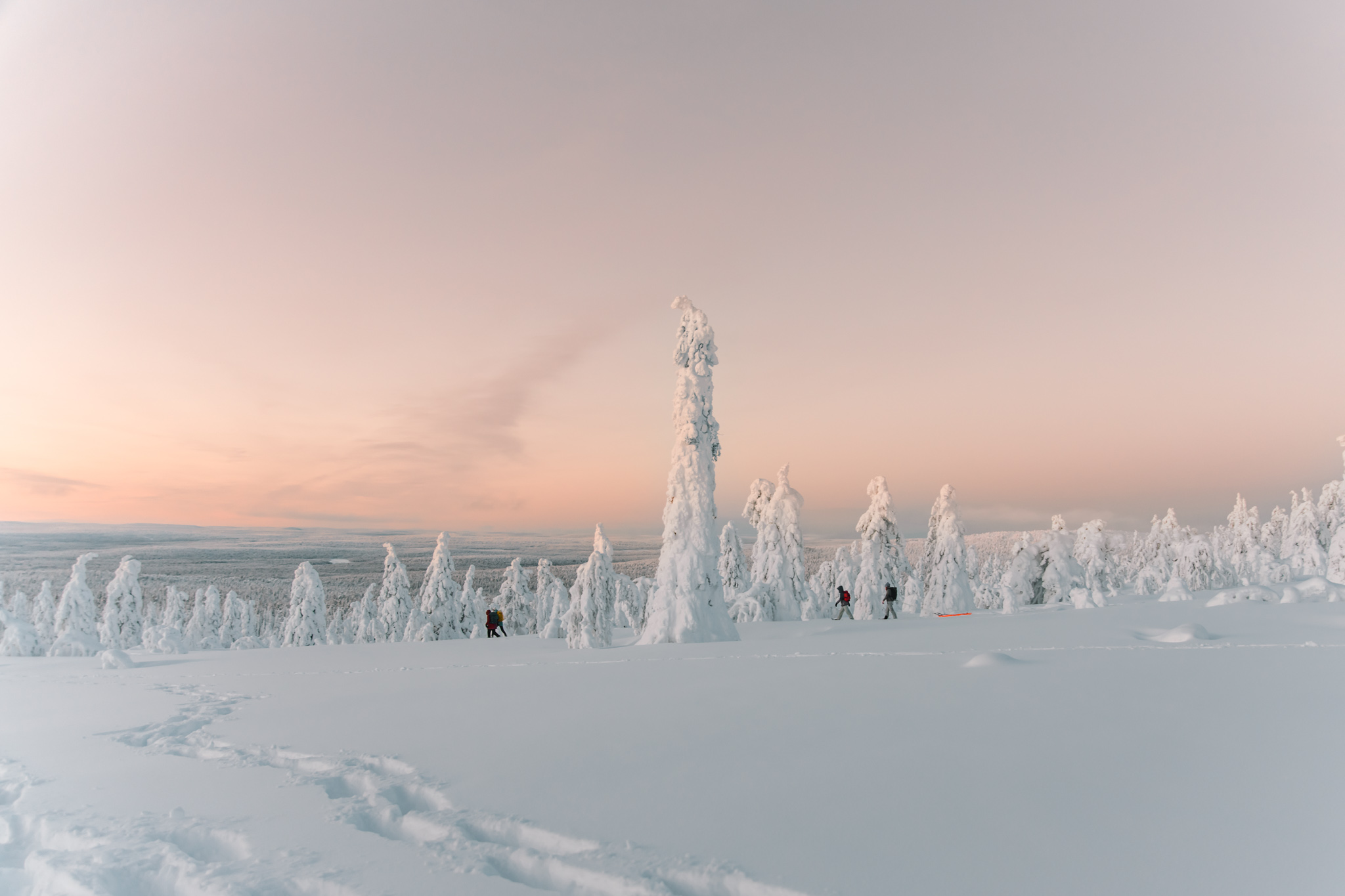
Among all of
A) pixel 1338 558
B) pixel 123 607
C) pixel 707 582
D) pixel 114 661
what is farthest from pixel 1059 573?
pixel 123 607

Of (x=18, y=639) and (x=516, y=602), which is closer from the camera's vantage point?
(x=18, y=639)

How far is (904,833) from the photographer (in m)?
4.12

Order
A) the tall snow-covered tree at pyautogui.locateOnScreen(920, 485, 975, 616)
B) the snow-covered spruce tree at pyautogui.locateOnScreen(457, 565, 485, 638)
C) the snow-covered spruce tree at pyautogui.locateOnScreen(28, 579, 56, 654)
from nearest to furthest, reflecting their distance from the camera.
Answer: the tall snow-covered tree at pyautogui.locateOnScreen(920, 485, 975, 616), the snow-covered spruce tree at pyautogui.locateOnScreen(457, 565, 485, 638), the snow-covered spruce tree at pyautogui.locateOnScreen(28, 579, 56, 654)

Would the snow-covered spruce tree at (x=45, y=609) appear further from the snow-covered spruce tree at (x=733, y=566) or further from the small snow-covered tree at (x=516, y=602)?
the snow-covered spruce tree at (x=733, y=566)

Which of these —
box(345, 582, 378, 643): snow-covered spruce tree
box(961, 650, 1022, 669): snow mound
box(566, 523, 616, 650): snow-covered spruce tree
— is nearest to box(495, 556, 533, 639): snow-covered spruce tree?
box(345, 582, 378, 643): snow-covered spruce tree

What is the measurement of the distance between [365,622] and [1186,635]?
61188 mm

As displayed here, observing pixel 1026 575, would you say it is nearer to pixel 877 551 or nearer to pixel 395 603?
pixel 877 551

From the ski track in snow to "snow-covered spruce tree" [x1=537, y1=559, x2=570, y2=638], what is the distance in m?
40.5

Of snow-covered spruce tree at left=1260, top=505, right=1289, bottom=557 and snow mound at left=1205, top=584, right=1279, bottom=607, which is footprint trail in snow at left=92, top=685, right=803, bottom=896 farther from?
snow-covered spruce tree at left=1260, top=505, right=1289, bottom=557

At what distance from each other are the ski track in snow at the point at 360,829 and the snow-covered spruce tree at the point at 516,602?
45.7 m

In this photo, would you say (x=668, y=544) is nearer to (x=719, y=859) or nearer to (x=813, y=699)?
(x=813, y=699)

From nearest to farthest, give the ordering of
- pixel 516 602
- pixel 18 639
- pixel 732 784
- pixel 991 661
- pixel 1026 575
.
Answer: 1. pixel 732 784
2. pixel 991 661
3. pixel 18 639
4. pixel 1026 575
5. pixel 516 602

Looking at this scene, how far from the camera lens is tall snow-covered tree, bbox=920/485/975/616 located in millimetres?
39906

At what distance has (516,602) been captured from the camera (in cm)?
5125
